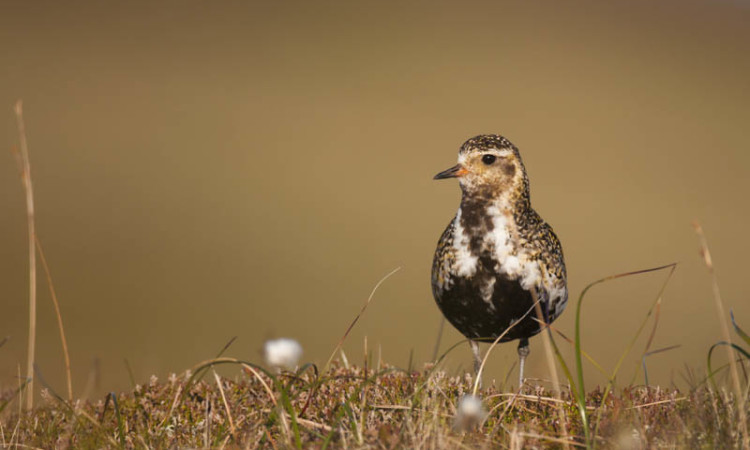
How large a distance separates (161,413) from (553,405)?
9.69ft

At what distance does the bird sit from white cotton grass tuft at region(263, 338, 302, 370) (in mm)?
1195

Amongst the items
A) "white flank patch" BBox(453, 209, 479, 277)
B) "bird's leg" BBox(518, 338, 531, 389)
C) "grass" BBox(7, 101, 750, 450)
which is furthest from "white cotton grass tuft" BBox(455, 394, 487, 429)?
"bird's leg" BBox(518, 338, 531, 389)

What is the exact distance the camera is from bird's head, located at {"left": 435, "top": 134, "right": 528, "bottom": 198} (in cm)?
611

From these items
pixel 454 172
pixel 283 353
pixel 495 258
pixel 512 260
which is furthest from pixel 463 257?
pixel 283 353

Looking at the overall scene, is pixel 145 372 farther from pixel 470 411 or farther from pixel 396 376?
pixel 470 411

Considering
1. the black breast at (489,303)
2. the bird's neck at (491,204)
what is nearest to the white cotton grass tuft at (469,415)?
the black breast at (489,303)

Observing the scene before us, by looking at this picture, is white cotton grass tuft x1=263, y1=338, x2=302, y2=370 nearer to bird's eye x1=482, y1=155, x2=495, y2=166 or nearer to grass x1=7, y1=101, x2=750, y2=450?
grass x1=7, y1=101, x2=750, y2=450

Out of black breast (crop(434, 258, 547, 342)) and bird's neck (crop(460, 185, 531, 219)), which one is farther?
bird's neck (crop(460, 185, 531, 219))

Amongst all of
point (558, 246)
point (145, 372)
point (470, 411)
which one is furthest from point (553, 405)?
point (145, 372)

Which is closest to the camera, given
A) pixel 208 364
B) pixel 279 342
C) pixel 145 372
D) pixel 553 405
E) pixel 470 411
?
pixel 470 411

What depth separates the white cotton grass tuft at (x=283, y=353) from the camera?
6191mm

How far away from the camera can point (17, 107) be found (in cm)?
512

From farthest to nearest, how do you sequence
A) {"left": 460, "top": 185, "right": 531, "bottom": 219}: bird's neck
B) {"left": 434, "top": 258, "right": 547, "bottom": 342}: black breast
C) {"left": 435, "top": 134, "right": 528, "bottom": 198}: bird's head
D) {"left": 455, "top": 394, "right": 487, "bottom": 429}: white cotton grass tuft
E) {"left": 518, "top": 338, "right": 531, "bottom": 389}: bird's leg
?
{"left": 518, "top": 338, "right": 531, "bottom": 389}: bird's leg
{"left": 435, "top": 134, "right": 528, "bottom": 198}: bird's head
{"left": 460, "top": 185, "right": 531, "bottom": 219}: bird's neck
{"left": 434, "top": 258, "right": 547, "bottom": 342}: black breast
{"left": 455, "top": 394, "right": 487, "bottom": 429}: white cotton grass tuft

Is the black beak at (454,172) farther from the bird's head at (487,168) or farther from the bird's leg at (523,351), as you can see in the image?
the bird's leg at (523,351)
